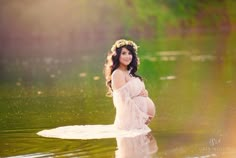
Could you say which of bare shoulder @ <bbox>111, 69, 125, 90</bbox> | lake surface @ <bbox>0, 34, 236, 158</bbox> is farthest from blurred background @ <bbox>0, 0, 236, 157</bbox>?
bare shoulder @ <bbox>111, 69, 125, 90</bbox>

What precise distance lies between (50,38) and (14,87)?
27.3 m

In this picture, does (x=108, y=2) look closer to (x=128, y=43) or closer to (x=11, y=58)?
(x=11, y=58)

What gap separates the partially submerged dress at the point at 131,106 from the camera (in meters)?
10.9

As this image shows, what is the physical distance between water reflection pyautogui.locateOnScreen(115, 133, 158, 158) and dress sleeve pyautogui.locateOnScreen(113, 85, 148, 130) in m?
0.38

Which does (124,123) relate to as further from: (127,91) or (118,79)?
(118,79)

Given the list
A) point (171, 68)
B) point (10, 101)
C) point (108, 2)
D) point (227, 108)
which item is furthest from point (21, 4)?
point (227, 108)

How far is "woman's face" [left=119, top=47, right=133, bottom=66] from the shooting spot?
443 inches

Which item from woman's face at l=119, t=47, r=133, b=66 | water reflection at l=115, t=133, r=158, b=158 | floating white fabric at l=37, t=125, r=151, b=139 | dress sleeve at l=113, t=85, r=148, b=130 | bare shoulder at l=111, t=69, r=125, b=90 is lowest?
water reflection at l=115, t=133, r=158, b=158

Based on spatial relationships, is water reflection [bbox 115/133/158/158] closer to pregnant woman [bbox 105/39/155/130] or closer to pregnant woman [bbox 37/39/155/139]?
pregnant woman [bbox 37/39/155/139]

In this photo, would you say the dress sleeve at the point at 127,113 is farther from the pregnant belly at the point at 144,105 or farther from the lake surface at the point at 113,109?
the lake surface at the point at 113,109

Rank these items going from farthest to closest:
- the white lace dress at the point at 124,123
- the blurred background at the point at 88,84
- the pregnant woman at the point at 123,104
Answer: the pregnant woman at the point at 123,104
the white lace dress at the point at 124,123
the blurred background at the point at 88,84

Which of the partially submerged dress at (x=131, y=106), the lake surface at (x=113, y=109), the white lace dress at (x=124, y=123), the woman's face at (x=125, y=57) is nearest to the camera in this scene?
the lake surface at (x=113, y=109)

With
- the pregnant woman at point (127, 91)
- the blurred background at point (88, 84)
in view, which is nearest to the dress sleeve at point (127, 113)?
the pregnant woman at point (127, 91)

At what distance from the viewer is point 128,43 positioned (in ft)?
37.1
